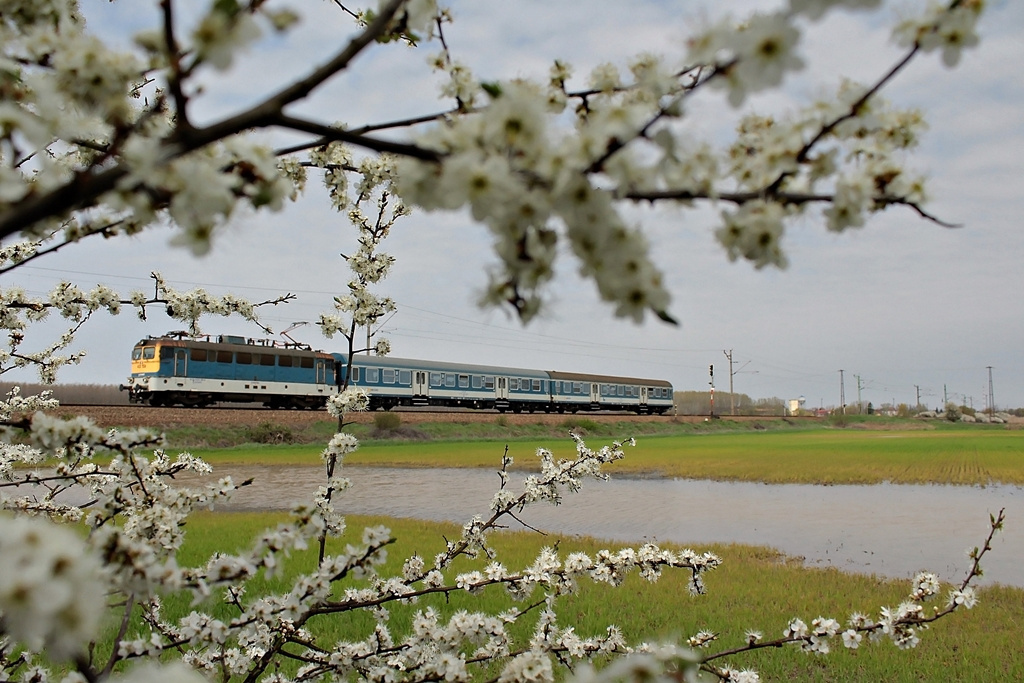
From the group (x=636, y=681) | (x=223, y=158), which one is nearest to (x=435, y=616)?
(x=636, y=681)

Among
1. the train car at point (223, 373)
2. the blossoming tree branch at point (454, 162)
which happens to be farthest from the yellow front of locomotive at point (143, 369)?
the blossoming tree branch at point (454, 162)

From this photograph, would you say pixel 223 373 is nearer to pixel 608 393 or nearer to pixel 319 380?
pixel 319 380

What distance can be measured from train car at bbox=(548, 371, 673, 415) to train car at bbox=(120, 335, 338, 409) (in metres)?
18.5

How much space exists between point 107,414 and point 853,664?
79.2 ft

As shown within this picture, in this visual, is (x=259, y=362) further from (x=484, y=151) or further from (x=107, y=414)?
(x=484, y=151)

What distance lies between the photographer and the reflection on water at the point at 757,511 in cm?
998

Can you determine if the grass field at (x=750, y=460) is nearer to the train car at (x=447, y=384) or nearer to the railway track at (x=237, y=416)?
the railway track at (x=237, y=416)

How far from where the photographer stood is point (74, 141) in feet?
3.69

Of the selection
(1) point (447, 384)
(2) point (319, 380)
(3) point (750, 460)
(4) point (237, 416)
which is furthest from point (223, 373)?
(3) point (750, 460)

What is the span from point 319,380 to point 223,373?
16.8 feet

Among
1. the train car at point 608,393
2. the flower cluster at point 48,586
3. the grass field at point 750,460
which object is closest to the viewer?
the flower cluster at point 48,586

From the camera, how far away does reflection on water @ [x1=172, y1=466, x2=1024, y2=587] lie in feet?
32.8

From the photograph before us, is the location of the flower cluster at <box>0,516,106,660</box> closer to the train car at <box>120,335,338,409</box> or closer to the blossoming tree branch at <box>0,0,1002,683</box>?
the blossoming tree branch at <box>0,0,1002,683</box>

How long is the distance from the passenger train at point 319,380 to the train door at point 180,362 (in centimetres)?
4
